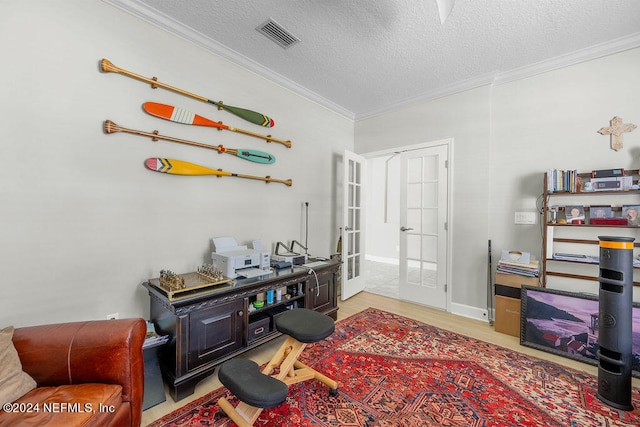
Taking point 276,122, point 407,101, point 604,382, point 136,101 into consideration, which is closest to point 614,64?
point 407,101

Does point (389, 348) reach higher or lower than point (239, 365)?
lower

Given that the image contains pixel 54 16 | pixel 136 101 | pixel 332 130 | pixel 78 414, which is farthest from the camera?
pixel 332 130

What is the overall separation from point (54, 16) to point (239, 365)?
2533 millimetres

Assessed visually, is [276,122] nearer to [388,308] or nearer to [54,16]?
[54,16]

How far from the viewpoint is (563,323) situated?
2377 mm

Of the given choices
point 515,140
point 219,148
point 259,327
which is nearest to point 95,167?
point 219,148

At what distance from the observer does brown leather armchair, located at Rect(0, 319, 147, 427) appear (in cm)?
112

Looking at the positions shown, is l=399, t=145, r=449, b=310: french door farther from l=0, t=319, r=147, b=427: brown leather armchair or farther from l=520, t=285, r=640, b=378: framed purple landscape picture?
l=0, t=319, r=147, b=427: brown leather armchair

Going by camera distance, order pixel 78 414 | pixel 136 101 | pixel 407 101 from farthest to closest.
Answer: pixel 407 101 → pixel 136 101 → pixel 78 414

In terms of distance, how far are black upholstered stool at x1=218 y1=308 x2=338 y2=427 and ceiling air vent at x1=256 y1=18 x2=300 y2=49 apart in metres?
2.37

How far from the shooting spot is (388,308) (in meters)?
3.43

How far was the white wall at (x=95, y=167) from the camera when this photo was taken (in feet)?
5.29

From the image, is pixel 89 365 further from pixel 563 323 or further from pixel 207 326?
pixel 563 323

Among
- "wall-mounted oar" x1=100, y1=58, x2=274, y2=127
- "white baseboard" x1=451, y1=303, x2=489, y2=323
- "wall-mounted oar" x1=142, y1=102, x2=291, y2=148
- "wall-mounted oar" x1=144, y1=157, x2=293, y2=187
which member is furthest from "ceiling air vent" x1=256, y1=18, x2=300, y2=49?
"white baseboard" x1=451, y1=303, x2=489, y2=323
